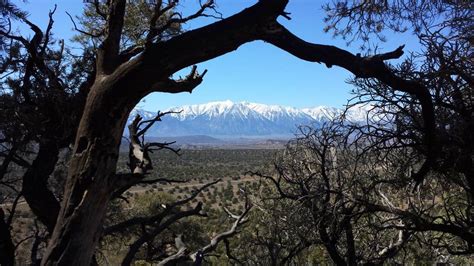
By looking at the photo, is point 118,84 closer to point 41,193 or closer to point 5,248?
point 41,193

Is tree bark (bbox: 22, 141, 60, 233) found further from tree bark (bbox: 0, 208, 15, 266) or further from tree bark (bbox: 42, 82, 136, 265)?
tree bark (bbox: 42, 82, 136, 265)

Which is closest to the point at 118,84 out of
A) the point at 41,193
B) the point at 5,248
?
the point at 41,193

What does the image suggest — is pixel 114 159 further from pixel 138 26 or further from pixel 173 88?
pixel 138 26

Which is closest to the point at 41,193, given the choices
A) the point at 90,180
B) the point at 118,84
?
the point at 90,180

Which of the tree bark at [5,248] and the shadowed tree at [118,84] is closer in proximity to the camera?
the shadowed tree at [118,84]

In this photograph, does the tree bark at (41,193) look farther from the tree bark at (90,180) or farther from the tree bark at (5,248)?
the tree bark at (90,180)

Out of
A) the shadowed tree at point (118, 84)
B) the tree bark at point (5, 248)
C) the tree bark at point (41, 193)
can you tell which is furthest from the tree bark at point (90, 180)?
the tree bark at point (5, 248)

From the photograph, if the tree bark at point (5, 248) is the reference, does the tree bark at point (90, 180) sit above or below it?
above

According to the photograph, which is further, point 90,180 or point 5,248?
point 5,248

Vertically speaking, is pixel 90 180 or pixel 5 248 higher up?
pixel 90 180

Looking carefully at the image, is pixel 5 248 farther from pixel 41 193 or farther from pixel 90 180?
pixel 90 180

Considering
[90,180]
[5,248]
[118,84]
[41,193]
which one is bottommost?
[5,248]

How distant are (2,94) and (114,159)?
3.28 meters

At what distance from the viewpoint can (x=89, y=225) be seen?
2.93 m
